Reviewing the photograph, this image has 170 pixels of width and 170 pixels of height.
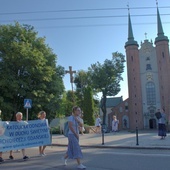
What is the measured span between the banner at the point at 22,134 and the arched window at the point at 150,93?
5911 centimetres

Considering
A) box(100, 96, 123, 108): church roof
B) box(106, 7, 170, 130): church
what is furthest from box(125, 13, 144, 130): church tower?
box(100, 96, 123, 108): church roof

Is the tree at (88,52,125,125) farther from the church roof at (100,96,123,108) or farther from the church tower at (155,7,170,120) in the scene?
the church roof at (100,96,123,108)

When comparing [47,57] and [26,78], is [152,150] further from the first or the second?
[47,57]

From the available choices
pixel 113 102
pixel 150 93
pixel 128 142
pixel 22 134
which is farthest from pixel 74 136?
pixel 113 102

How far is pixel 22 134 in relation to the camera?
1188 centimetres

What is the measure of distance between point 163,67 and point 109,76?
44.0ft

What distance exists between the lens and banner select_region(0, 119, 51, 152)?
443 inches

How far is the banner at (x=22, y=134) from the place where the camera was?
11.2 meters

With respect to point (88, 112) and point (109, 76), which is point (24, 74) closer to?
point (88, 112)

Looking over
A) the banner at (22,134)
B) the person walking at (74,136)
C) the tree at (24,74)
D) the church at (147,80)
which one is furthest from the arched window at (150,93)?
the person walking at (74,136)

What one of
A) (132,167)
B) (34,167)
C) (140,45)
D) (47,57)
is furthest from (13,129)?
(140,45)

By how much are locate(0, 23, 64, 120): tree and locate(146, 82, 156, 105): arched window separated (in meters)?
37.2

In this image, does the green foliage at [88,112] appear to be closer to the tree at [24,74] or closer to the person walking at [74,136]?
the tree at [24,74]

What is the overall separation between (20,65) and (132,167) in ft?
90.0
